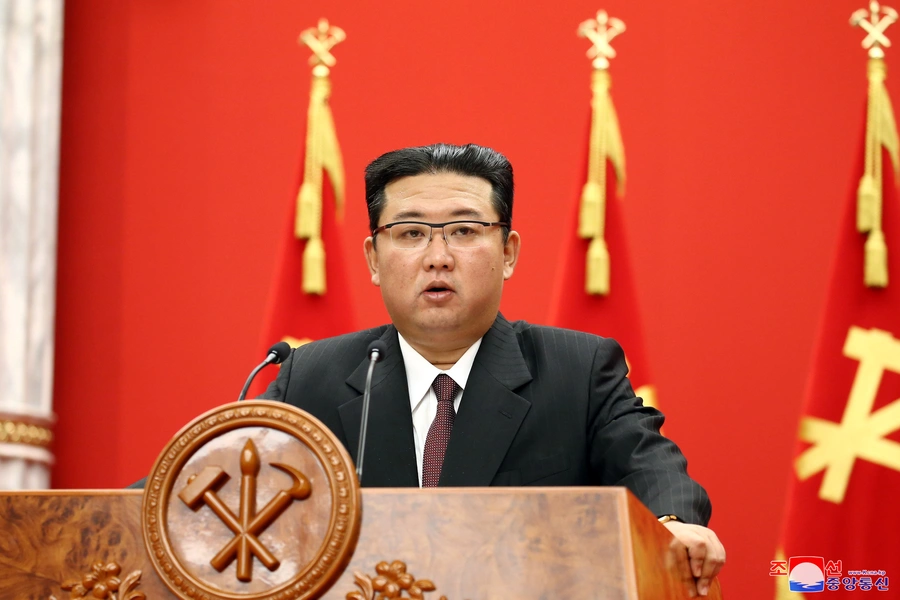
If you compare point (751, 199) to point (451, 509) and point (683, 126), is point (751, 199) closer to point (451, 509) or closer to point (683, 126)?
point (683, 126)

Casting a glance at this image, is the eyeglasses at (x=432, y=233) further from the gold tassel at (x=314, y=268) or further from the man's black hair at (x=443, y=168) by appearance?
the gold tassel at (x=314, y=268)

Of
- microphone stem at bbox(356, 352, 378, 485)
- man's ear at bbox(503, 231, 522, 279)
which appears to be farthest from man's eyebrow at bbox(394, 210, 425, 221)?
microphone stem at bbox(356, 352, 378, 485)

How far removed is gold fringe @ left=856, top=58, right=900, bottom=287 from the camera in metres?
3.41

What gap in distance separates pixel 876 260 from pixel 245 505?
2.76m

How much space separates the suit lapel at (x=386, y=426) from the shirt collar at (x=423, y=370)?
2 cm

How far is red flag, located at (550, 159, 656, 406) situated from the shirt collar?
145 centimetres

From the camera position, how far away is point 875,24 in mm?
3516

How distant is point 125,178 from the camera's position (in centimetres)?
385

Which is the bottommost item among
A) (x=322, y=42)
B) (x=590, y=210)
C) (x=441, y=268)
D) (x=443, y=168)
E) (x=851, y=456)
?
(x=851, y=456)

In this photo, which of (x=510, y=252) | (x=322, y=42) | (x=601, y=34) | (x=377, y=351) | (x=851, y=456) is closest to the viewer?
(x=377, y=351)

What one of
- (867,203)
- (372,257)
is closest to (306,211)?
(372,257)

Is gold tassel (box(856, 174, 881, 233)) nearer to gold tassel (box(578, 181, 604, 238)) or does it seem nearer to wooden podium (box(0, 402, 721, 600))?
gold tassel (box(578, 181, 604, 238))

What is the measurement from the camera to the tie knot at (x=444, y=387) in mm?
2117

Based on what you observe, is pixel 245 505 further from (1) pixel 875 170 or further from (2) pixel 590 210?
(1) pixel 875 170
